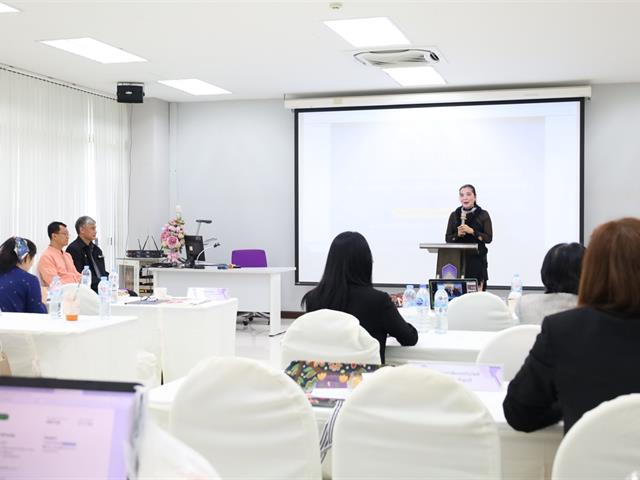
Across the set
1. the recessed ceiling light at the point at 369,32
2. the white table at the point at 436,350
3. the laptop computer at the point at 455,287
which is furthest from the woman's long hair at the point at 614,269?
the recessed ceiling light at the point at 369,32

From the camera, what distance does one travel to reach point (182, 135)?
1073cm

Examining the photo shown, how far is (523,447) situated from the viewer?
8.12ft

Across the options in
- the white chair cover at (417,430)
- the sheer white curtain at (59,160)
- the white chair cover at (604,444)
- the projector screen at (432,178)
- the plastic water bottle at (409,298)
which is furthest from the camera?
the projector screen at (432,178)

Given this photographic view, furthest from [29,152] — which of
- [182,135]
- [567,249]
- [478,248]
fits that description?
[567,249]

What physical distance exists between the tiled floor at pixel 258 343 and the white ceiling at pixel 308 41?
3.01 m

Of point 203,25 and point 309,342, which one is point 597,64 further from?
point 309,342

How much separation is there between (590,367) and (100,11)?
5.18 meters

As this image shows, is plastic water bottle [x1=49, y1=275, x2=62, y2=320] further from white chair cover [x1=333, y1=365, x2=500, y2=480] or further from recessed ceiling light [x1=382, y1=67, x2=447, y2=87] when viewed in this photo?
recessed ceiling light [x1=382, y1=67, x2=447, y2=87]

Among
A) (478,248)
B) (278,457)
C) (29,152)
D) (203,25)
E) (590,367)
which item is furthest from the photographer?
(29,152)

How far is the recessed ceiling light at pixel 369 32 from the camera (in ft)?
21.0

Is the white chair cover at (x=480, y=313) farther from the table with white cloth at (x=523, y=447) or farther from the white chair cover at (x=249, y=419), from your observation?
the white chair cover at (x=249, y=419)

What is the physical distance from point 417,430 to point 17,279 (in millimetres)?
3749

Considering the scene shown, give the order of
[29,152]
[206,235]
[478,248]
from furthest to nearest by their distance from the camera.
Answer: [206,235] → [29,152] → [478,248]

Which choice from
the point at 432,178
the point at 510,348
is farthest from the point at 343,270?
the point at 432,178
